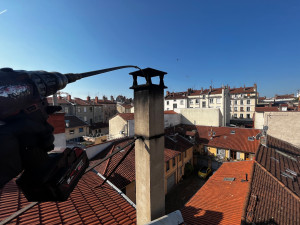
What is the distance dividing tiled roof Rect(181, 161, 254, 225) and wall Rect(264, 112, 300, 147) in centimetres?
1163

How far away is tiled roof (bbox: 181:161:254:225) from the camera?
636 cm

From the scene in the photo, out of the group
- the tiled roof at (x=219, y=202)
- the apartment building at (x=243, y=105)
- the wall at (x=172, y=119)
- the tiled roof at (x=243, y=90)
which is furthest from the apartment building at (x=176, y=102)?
the tiled roof at (x=219, y=202)

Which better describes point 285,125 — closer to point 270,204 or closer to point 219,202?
point 270,204

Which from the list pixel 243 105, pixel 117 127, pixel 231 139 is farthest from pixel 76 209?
pixel 243 105

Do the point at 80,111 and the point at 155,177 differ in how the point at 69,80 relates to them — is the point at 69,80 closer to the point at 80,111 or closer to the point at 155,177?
the point at 155,177

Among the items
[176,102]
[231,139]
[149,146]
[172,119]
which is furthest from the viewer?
[176,102]

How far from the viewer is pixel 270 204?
6.77m

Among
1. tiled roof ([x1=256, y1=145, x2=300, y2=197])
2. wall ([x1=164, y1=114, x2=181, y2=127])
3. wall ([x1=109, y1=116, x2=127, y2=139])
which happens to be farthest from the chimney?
wall ([x1=164, y1=114, x2=181, y2=127])

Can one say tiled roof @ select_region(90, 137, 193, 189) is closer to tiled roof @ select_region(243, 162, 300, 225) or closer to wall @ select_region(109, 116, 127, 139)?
wall @ select_region(109, 116, 127, 139)

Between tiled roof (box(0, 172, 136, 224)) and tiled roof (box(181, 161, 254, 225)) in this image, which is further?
tiled roof (box(181, 161, 254, 225))

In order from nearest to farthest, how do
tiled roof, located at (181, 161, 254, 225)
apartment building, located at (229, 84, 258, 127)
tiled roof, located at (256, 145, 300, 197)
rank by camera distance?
tiled roof, located at (181, 161, 254, 225), tiled roof, located at (256, 145, 300, 197), apartment building, located at (229, 84, 258, 127)

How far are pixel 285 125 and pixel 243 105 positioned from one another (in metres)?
29.7

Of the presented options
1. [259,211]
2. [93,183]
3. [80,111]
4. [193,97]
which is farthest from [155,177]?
[193,97]

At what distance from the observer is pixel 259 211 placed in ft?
20.2
